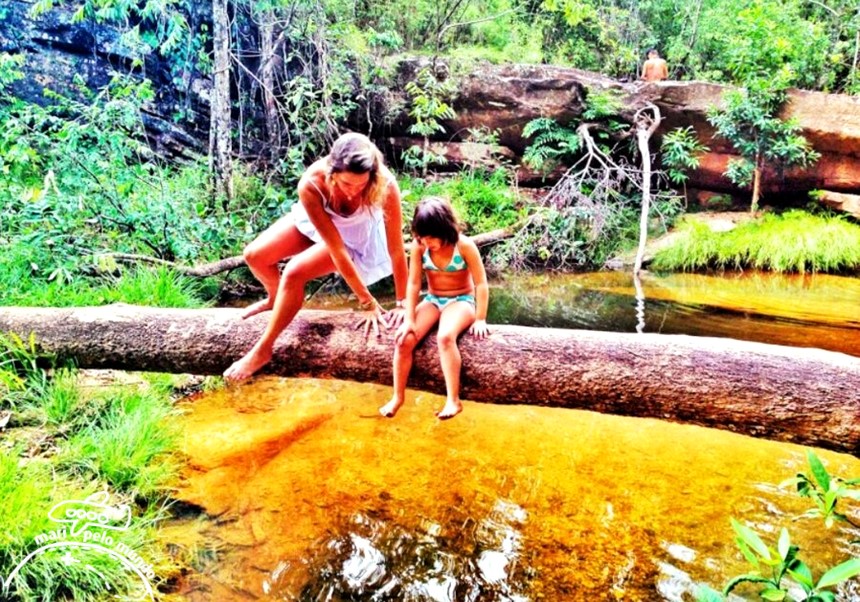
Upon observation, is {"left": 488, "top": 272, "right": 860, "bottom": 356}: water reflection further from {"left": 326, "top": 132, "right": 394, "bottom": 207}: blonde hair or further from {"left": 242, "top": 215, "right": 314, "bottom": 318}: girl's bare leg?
{"left": 326, "top": 132, "right": 394, "bottom": 207}: blonde hair

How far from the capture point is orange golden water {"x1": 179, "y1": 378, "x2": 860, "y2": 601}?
2.31 meters

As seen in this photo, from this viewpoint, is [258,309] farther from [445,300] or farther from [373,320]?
[445,300]

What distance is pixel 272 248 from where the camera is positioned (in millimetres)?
2982

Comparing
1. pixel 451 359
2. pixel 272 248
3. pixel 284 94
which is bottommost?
pixel 451 359

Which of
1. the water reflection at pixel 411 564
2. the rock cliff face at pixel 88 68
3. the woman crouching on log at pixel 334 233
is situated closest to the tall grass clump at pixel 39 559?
the water reflection at pixel 411 564

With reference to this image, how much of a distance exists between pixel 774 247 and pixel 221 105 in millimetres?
9240

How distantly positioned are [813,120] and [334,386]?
10772 mm

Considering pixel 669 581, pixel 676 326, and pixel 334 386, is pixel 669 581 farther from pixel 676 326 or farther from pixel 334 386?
pixel 676 326

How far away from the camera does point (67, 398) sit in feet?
11.3

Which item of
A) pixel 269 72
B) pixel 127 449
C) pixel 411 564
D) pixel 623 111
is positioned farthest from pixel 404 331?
pixel 623 111

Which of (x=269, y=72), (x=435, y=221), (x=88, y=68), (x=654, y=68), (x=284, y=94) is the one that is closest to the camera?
(x=435, y=221)

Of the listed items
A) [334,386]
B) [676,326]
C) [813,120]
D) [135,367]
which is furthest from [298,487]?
[813,120]

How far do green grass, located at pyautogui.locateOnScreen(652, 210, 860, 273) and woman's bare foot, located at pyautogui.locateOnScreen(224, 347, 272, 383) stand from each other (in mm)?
8773
